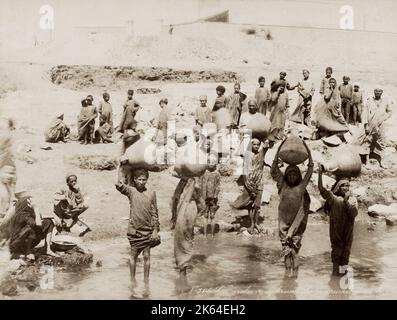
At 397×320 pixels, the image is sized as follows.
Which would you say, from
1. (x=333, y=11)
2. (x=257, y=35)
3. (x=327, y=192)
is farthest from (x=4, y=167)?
(x=333, y=11)

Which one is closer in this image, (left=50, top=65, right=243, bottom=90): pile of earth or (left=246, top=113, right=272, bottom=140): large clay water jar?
(left=246, top=113, right=272, bottom=140): large clay water jar

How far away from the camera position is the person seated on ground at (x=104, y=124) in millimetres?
14781

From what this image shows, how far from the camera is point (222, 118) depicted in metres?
13.1

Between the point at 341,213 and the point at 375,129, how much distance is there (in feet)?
24.6

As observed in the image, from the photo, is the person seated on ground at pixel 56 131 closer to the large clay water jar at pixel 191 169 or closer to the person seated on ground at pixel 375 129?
the person seated on ground at pixel 375 129

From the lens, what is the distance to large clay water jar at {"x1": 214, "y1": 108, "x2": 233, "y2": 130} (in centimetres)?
1306

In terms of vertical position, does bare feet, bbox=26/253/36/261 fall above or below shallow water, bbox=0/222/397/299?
above

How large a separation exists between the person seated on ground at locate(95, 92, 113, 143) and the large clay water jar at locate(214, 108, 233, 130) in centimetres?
317

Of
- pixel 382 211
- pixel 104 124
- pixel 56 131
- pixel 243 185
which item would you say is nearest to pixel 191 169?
pixel 243 185

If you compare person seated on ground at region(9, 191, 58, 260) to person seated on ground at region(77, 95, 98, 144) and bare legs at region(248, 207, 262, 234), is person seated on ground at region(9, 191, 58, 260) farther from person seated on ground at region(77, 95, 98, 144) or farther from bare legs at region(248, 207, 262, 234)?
person seated on ground at region(77, 95, 98, 144)

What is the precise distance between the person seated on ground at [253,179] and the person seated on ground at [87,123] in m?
5.50

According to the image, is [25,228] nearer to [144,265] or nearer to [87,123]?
[144,265]

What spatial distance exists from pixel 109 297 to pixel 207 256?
7.42ft

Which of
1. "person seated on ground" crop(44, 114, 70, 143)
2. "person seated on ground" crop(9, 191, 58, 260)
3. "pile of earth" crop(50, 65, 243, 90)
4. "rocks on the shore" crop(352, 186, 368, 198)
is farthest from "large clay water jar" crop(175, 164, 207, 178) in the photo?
"pile of earth" crop(50, 65, 243, 90)
